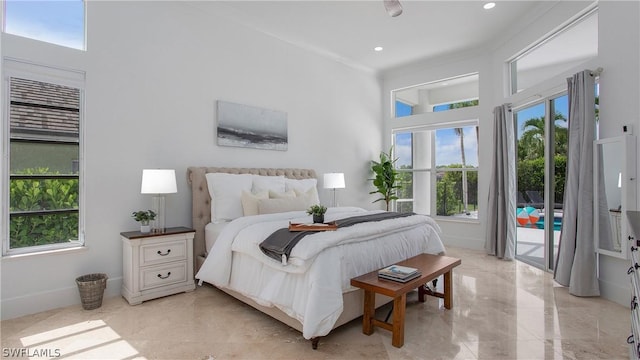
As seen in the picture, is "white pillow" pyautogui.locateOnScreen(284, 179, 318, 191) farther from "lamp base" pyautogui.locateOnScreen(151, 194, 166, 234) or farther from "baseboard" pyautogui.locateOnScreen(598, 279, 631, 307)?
"baseboard" pyautogui.locateOnScreen(598, 279, 631, 307)

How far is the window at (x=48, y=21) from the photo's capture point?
112 inches

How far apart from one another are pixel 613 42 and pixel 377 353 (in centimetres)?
356

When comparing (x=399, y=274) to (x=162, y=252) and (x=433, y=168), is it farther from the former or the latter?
(x=433, y=168)

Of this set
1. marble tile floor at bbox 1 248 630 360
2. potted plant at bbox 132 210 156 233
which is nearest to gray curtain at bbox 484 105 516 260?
marble tile floor at bbox 1 248 630 360

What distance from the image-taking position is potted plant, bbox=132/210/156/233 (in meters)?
3.18

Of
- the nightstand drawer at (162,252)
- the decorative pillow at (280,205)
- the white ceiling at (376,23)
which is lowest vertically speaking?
the nightstand drawer at (162,252)

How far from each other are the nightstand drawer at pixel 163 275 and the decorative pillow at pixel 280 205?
3.15 feet

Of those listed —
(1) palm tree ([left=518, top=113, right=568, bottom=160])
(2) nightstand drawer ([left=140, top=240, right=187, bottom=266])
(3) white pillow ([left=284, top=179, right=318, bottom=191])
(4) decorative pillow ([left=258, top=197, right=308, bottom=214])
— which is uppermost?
(1) palm tree ([left=518, top=113, right=568, bottom=160])

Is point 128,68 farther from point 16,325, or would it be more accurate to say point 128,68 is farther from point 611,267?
point 611,267

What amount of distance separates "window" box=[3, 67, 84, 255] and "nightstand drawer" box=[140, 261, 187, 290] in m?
0.75

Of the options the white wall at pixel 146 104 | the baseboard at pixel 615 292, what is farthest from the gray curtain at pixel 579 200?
the white wall at pixel 146 104

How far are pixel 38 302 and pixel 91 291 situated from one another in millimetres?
441

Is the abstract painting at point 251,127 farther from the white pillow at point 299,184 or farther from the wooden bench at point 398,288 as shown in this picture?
the wooden bench at point 398,288

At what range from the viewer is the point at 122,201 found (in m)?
3.34
